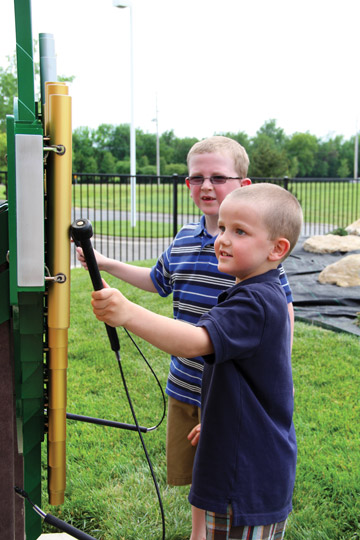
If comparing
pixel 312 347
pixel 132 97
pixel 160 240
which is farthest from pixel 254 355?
pixel 132 97

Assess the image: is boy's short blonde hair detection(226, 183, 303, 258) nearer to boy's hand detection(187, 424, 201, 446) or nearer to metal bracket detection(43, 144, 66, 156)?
metal bracket detection(43, 144, 66, 156)

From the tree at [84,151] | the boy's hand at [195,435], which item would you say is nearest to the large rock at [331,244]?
the boy's hand at [195,435]

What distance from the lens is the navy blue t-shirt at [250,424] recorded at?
1402 mm

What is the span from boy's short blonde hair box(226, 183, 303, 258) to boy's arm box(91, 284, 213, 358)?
0.34 m

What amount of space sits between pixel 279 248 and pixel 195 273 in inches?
25.9

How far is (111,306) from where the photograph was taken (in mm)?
1304

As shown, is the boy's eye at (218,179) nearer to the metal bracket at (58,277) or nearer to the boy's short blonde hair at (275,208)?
the boy's short blonde hair at (275,208)

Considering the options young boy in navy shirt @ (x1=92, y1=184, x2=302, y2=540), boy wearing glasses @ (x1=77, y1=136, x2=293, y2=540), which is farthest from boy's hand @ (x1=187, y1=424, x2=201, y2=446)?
young boy in navy shirt @ (x1=92, y1=184, x2=302, y2=540)

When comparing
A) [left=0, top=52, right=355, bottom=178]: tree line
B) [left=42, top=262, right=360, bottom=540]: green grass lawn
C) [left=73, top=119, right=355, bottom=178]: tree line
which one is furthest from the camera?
[left=73, top=119, right=355, bottom=178]: tree line

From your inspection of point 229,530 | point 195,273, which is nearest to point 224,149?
point 195,273

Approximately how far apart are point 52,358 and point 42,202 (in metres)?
0.41

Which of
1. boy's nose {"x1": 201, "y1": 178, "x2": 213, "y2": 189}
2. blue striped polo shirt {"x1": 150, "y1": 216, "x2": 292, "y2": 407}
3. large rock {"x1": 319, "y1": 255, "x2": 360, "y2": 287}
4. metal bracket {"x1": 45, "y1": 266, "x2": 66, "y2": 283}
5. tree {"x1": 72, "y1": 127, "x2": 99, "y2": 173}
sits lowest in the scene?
large rock {"x1": 319, "y1": 255, "x2": 360, "y2": 287}

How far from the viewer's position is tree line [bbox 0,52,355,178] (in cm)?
3269

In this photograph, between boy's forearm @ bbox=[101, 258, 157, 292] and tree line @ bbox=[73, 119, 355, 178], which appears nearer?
boy's forearm @ bbox=[101, 258, 157, 292]
